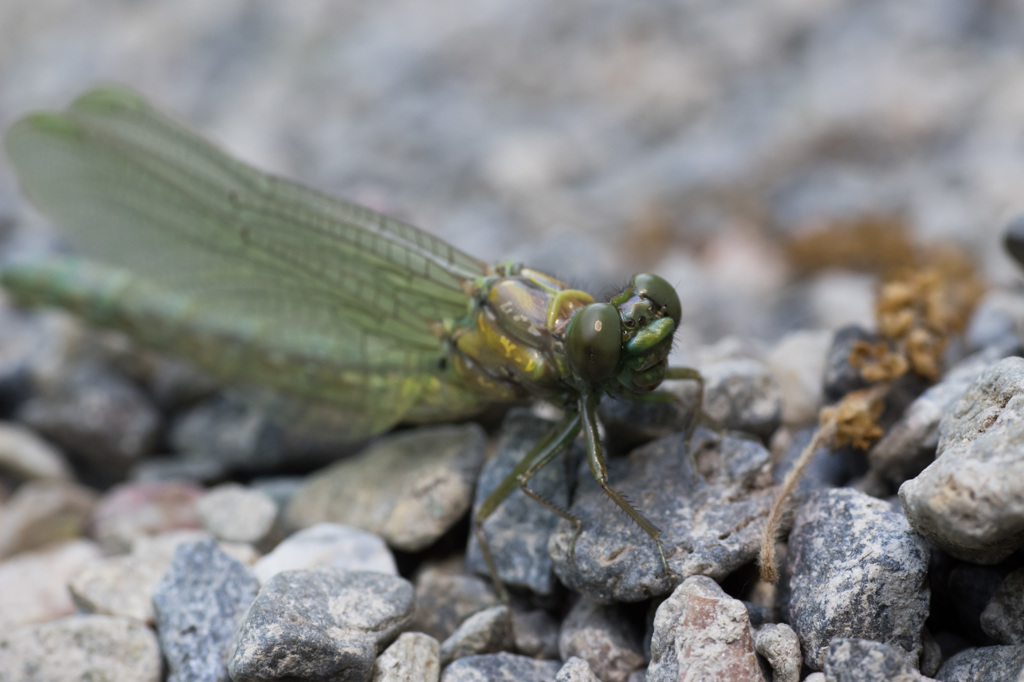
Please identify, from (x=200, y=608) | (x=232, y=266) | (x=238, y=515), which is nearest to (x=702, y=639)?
(x=200, y=608)

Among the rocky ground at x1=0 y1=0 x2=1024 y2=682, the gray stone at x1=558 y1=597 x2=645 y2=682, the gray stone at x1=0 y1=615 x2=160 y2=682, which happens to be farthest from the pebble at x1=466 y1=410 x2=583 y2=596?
the gray stone at x1=0 y1=615 x2=160 y2=682

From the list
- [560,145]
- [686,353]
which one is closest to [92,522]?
[686,353]

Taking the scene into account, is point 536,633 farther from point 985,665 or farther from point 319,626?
point 985,665

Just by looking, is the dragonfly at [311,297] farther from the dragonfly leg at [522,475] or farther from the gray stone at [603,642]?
the gray stone at [603,642]

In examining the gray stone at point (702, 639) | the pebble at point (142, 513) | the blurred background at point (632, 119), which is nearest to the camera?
the gray stone at point (702, 639)

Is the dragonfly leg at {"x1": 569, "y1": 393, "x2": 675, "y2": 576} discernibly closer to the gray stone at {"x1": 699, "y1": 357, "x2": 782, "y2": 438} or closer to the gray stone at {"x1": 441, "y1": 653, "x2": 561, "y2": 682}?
the gray stone at {"x1": 441, "y1": 653, "x2": 561, "y2": 682}

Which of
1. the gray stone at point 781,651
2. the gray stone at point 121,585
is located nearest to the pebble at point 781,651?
the gray stone at point 781,651
